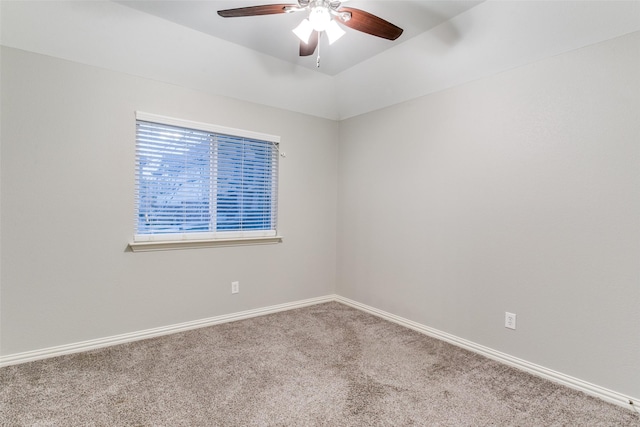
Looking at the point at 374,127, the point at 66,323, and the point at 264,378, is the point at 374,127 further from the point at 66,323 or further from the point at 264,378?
the point at 66,323

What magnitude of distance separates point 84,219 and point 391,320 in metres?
2.84

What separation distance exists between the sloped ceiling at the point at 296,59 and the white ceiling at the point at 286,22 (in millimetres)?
50

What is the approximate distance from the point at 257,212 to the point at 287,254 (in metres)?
0.58

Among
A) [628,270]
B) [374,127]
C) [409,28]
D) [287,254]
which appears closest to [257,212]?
[287,254]

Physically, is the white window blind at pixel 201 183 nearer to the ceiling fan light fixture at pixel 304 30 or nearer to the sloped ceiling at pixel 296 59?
the sloped ceiling at pixel 296 59

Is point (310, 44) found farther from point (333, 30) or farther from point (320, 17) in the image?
point (320, 17)

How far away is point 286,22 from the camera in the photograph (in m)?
2.49

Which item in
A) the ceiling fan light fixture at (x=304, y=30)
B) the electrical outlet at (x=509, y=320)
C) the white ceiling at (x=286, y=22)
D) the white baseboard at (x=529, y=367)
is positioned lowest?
the white baseboard at (x=529, y=367)

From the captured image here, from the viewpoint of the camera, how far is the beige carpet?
1754 millimetres

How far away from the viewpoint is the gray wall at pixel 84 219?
7.41 ft

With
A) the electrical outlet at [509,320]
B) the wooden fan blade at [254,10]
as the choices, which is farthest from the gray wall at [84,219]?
the electrical outlet at [509,320]

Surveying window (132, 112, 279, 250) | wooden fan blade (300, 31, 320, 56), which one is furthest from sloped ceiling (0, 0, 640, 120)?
wooden fan blade (300, 31, 320, 56)

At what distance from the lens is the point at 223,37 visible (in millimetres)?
2705

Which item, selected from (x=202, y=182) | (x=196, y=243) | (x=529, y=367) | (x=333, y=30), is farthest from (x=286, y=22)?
(x=529, y=367)
